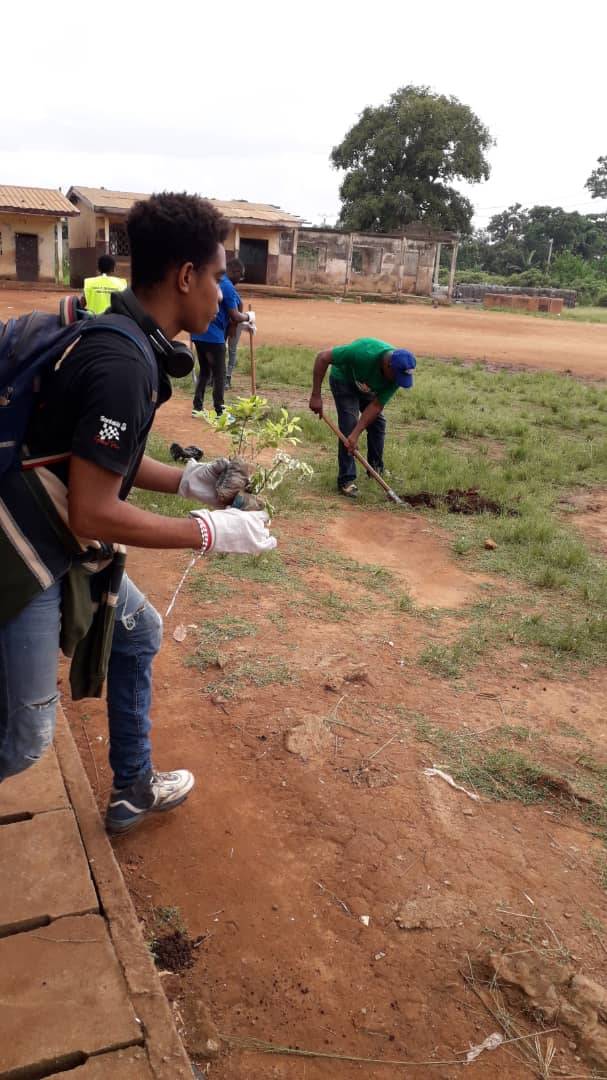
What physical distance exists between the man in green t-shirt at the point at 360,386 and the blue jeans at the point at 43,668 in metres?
4.38

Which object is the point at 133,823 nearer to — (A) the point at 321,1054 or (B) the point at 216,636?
(A) the point at 321,1054

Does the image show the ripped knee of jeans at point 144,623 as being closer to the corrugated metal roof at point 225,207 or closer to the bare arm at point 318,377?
the bare arm at point 318,377

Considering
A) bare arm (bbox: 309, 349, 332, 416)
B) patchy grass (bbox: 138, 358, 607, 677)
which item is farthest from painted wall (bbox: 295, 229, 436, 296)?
bare arm (bbox: 309, 349, 332, 416)

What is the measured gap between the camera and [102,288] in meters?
4.59

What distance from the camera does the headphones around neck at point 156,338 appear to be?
217 centimetres

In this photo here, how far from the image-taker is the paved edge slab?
2.09 m

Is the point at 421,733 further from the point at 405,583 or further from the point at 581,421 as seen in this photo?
the point at 581,421

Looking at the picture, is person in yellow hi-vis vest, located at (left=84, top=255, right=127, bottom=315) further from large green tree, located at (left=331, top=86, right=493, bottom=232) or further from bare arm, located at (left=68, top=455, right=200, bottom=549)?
large green tree, located at (left=331, top=86, right=493, bottom=232)

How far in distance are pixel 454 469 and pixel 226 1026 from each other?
253 inches

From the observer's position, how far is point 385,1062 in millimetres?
2314

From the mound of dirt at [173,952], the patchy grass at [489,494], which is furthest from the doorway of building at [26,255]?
the mound of dirt at [173,952]

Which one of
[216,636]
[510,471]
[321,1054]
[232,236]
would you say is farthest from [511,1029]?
→ [232,236]

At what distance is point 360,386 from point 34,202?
25.6m

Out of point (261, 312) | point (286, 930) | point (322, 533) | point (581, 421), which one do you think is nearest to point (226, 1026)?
point (286, 930)
